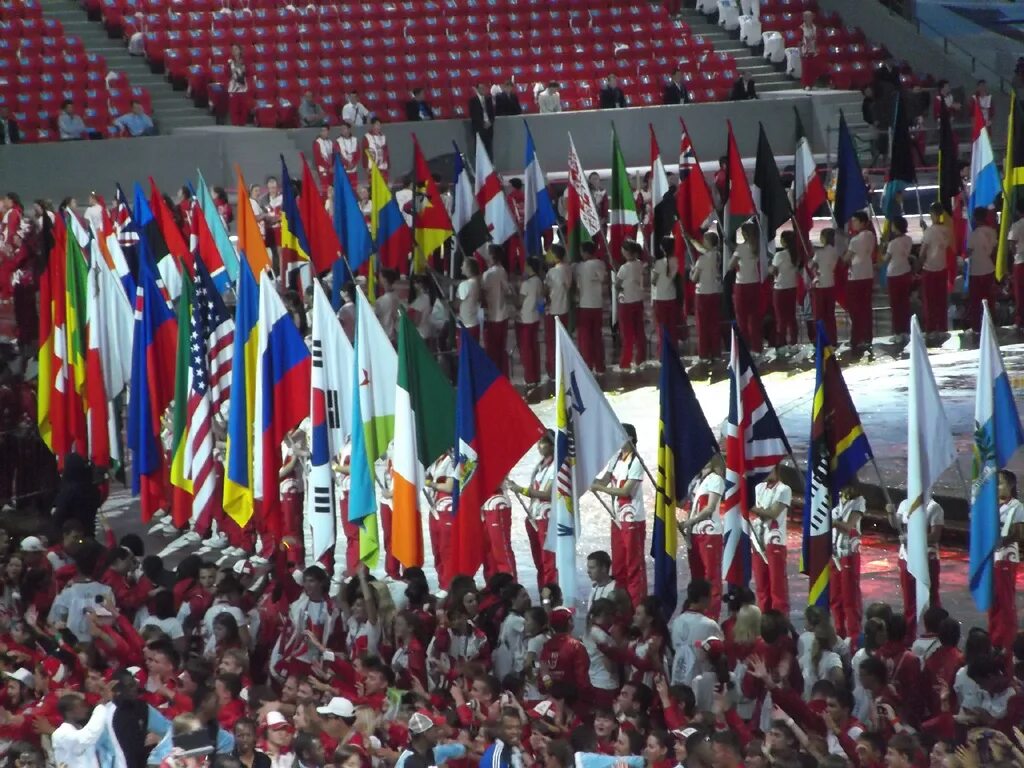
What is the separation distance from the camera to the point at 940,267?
75.4 feet

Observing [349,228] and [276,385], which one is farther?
[349,228]

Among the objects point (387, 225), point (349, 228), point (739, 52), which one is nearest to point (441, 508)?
point (349, 228)

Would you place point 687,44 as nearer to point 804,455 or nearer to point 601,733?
point 804,455

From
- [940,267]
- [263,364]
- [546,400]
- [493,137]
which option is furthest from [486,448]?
[493,137]

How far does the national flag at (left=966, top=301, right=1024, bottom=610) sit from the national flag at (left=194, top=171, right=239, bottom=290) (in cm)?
897

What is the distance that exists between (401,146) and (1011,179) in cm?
1304

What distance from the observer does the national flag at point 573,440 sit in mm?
14031

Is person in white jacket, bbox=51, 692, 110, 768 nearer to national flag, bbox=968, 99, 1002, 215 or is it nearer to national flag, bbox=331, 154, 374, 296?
national flag, bbox=331, 154, 374, 296

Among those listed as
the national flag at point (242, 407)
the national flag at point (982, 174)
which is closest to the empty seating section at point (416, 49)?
the national flag at point (982, 174)

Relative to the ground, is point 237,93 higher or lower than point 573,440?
lower

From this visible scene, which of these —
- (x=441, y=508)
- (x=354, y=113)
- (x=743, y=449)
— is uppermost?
(x=743, y=449)

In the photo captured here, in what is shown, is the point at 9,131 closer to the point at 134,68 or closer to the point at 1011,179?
the point at 134,68

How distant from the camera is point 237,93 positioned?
1286 inches

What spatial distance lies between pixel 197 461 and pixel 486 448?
347cm
